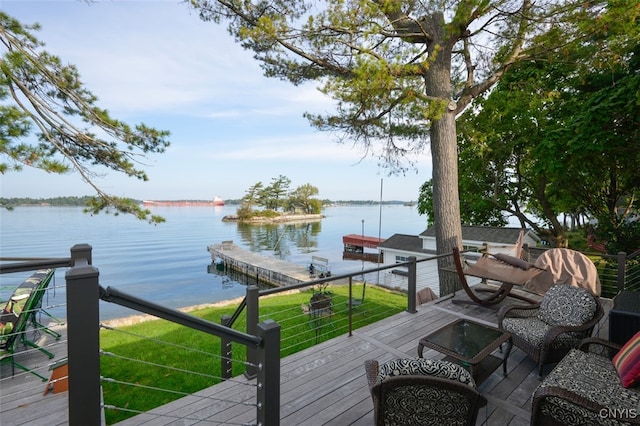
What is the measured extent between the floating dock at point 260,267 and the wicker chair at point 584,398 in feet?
58.1

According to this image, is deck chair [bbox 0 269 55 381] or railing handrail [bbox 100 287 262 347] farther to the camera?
deck chair [bbox 0 269 55 381]

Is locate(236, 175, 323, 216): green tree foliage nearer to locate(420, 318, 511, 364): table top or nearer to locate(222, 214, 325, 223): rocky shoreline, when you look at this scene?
locate(222, 214, 325, 223): rocky shoreline

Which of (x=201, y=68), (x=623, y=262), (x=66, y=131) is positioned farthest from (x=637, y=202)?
(x=66, y=131)

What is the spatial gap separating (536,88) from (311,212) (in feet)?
242

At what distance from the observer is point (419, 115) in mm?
6230

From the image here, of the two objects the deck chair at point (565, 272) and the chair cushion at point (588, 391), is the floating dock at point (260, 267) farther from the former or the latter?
the chair cushion at point (588, 391)

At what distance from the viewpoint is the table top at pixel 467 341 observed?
2.86 m

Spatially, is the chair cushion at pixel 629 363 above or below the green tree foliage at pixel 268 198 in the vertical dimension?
below

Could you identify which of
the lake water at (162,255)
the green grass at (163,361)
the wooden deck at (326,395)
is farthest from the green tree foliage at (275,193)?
the wooden deck at (326,395)

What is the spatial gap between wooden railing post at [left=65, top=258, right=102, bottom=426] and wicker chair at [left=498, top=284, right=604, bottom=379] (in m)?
3.68

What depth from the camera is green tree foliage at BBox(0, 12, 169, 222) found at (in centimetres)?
424

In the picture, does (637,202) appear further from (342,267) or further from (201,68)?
(342,267)

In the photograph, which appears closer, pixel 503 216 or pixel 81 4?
pixel 81 4

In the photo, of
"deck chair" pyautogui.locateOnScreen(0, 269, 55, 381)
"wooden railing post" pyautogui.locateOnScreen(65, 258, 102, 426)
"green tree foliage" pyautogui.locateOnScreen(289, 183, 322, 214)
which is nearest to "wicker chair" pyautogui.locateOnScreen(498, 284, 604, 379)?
"wooden railing post" pyautogui.locateOnScreen(65, 258, 102, 426)
